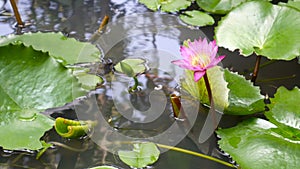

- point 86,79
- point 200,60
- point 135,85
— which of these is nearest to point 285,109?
point 200,60

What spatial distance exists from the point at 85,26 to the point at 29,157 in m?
0.53

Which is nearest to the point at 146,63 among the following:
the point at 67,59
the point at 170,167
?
the point at 67,59

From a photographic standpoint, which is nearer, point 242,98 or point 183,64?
point 183,64

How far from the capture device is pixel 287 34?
949mm

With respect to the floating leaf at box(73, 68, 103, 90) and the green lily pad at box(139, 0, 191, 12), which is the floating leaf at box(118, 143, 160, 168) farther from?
the green lily pad at box(139, 0, 191, 12)

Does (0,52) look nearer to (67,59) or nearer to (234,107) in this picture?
(67,59)

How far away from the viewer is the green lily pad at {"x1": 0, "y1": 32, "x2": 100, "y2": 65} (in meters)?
1.01

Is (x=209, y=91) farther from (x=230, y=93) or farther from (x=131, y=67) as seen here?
(x=131, y=67)

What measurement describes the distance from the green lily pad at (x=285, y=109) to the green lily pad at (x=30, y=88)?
406 millimetres

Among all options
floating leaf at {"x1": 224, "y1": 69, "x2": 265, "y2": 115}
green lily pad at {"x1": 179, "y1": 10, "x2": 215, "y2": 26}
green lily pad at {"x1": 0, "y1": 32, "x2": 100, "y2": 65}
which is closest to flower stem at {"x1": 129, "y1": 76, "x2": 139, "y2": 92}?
green lily pad at {"x1": 0, "y1": 32, "x2": 100, "y2": 65}

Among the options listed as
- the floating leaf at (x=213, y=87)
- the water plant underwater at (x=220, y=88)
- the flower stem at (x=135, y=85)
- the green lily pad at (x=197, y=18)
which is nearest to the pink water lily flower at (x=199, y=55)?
the water plant underwater at (x=220, y=88)

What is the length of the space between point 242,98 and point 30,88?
0.45 m

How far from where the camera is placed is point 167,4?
1.32 metres

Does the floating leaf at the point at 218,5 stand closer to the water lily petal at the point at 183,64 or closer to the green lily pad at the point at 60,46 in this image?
the green lily pad at the point at 60,46
